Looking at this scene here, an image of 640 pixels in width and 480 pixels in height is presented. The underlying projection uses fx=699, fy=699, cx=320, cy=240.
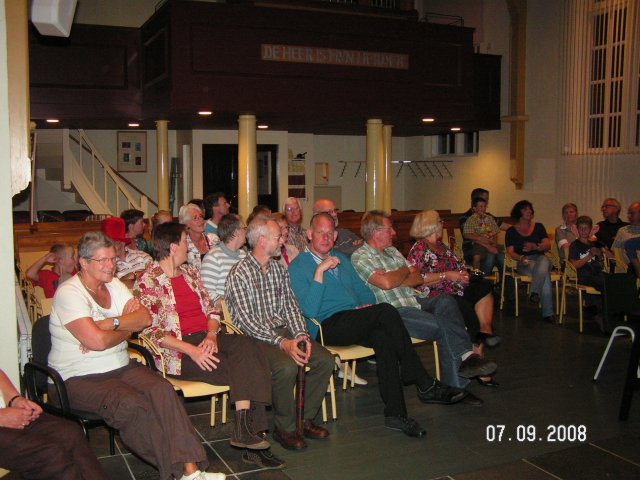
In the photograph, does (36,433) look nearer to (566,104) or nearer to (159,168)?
(159,168)

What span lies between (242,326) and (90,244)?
3.65 feet

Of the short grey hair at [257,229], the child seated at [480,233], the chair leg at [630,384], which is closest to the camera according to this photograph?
the short grey hair at [257,229]

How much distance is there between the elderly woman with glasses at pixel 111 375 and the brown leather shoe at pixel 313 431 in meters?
0.77

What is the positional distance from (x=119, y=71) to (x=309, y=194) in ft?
16.8

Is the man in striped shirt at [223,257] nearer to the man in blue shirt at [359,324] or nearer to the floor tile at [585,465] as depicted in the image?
the man in blue shirt at [359,324]

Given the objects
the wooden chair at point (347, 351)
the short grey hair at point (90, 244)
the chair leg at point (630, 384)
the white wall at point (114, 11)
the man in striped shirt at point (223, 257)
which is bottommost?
the chair leg at point (630, 384)

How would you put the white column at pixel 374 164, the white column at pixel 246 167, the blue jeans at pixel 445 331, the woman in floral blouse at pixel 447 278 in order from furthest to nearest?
the white column at pixel 374 164 < the white column at pixel 246 167 < the woman in floral blouse at pixel 447 278 < the blue jeans at pixel 445 331

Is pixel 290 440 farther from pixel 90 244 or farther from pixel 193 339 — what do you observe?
pixel 90 244

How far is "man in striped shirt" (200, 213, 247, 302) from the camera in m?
4.84

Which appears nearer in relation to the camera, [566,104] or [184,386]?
[184,386]

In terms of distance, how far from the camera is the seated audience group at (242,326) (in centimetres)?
335

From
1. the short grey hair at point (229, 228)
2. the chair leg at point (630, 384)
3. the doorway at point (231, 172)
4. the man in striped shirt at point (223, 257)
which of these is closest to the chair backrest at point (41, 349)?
the man in striped shirt at point (223, 257)

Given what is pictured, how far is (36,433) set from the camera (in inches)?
120

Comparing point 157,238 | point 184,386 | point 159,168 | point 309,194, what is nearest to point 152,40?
point 159,168
